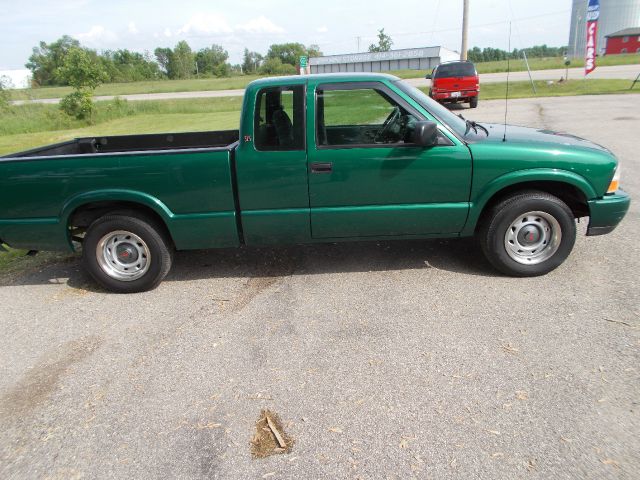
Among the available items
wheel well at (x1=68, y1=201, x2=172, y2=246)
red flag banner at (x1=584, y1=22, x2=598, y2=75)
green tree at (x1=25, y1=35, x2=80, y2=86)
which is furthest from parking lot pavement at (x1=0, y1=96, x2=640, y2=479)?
green tree at (x1=25, y1=35, x2=80, y2=86)

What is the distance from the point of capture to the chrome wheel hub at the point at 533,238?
456 cm

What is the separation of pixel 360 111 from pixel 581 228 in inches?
125

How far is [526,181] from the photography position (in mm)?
4465

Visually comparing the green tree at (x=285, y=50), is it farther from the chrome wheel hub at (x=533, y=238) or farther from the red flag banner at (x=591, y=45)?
the chrome wheel hub at (x=533, y=238)

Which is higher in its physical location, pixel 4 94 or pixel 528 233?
pixel 4 94

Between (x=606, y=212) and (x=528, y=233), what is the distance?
714 millimetres

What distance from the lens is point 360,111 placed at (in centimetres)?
487

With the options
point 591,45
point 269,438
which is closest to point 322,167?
point 269,438

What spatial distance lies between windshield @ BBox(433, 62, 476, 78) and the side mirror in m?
17.3

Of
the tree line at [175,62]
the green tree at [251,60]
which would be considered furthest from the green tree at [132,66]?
the green tree at [251,60]

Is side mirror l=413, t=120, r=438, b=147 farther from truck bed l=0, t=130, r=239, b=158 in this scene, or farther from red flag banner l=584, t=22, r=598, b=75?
red flag banner l=584, t=22, r=598, b=75

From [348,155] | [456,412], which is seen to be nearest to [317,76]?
[348,155]

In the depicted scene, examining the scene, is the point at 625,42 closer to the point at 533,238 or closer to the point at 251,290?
the point at 533,238

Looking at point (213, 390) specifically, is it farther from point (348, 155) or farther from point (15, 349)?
point (348, 155)
